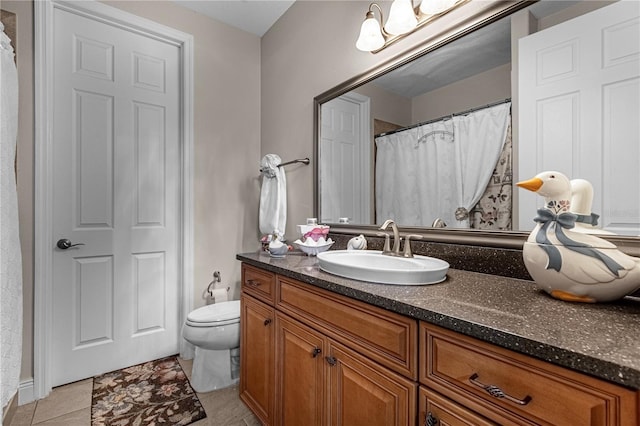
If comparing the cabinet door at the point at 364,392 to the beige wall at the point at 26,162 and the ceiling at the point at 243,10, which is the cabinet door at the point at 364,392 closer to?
the beige wall at the point at 26,162

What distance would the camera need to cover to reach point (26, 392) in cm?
179

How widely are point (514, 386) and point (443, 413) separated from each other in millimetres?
199

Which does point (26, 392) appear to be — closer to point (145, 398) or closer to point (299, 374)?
point (145, 398)

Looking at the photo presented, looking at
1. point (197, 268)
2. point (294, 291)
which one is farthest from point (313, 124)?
point (197, 268)

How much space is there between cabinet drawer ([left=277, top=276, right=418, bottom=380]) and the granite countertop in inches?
1.5

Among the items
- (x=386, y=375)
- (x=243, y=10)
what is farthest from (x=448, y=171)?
(x=243, y=10)

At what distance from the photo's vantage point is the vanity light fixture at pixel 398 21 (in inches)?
52.0

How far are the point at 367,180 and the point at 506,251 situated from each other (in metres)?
0.78

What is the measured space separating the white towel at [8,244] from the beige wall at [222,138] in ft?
3.65

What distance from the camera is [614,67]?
3.01 feet

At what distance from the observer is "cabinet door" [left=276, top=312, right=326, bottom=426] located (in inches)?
44.8

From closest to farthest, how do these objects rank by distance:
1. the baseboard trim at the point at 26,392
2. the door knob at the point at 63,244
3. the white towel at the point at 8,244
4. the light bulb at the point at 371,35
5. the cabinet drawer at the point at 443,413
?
the cabinet drawer at the point at 443,413
the white towel at the point at 8,244
the light bulb at the point at 371,35
the baseboard trim at the point at 26,392
the door knob at the point at 63,244

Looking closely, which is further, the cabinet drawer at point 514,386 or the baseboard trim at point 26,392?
the baseboard trim at point 26,392

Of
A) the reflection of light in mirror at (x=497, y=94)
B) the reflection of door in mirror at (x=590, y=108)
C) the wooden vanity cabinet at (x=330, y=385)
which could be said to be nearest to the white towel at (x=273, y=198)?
the reflection of light in mirror at (x=497, y=94)
